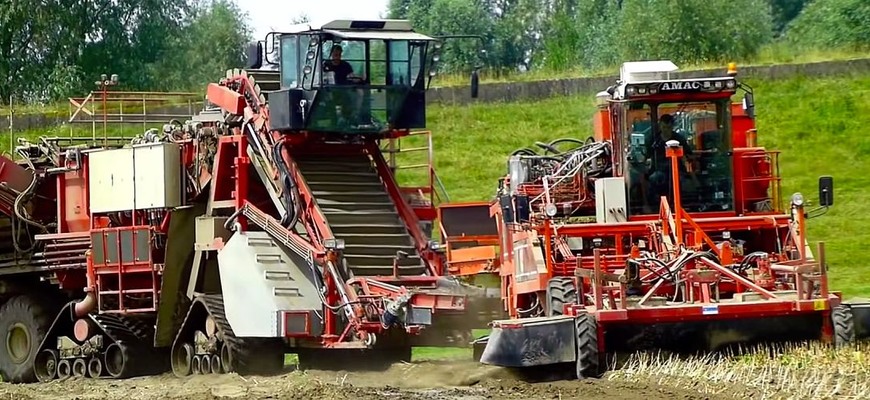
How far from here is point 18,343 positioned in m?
25.8

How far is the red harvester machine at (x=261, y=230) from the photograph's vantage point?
2058 centimetres

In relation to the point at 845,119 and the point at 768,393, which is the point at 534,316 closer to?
the point at 768,393

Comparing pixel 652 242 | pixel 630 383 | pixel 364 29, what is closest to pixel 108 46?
pixel 364 29

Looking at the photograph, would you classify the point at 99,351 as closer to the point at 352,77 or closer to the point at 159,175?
the point at 159,175

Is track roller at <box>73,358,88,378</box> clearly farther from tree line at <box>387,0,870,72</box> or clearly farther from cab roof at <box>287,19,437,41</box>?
tree line at <box>387,0,870,72</box>

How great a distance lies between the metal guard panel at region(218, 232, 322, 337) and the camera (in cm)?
2062

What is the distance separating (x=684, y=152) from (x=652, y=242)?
4.76 feet

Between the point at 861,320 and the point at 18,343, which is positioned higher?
the point at 861,320

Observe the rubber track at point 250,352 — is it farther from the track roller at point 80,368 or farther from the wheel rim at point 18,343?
the wheel rim at point 18,343

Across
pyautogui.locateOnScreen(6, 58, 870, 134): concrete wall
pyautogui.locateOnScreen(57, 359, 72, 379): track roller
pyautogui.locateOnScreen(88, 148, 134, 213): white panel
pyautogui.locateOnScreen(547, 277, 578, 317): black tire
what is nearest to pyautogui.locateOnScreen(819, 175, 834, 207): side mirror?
pyautogui.locateOnScreen(547, 277, 578, 317): black tire

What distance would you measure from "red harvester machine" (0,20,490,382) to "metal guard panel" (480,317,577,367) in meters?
2.97

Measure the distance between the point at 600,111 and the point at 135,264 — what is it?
666 cm

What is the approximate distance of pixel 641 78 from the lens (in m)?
19.7

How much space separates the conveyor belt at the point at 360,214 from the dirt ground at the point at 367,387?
128cm
